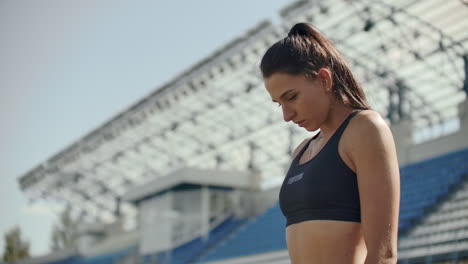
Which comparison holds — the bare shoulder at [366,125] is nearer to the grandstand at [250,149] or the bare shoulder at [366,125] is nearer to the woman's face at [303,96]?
the woman's face at [303,96]

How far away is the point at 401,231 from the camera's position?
1273 cm

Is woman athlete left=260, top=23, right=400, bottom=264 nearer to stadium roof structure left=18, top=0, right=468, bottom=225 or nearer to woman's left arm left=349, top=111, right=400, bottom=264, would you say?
woman's left arm left=349, top=111, right=400, bottom=264

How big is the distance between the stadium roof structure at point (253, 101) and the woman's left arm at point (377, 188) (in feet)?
44.4

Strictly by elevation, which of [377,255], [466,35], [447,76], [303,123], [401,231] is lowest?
[401,231]

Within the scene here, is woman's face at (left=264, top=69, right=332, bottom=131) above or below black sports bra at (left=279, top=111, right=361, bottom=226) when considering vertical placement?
above

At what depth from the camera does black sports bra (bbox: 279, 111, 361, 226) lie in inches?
73.4

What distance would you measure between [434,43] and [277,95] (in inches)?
625

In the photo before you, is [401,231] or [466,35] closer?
[401,231]

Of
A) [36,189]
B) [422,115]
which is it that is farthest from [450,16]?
[36,189]

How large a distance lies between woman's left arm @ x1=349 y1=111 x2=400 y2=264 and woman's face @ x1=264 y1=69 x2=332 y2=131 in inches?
7.1

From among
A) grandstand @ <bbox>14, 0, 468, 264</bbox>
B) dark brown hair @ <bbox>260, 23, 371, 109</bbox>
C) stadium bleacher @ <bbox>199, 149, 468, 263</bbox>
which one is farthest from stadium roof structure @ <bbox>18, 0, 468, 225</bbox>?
dark brown hair @ <bbox>260, 23, 371, 109</bbox>

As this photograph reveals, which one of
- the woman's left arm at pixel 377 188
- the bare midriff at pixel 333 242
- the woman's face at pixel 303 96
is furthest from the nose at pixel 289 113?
the bare midriff at pixel 333 242

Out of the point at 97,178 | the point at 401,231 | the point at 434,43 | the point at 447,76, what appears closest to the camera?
the point at 401,231

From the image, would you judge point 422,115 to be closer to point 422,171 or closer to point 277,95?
point 422,171
